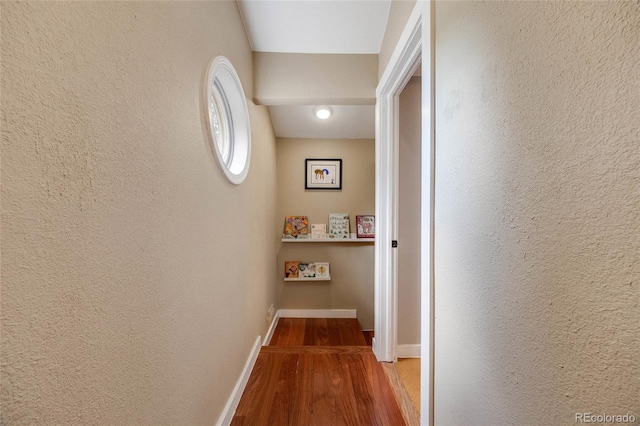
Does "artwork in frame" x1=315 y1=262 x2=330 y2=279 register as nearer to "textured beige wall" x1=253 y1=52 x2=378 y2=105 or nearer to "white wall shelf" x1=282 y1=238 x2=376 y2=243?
"white wall shelf" x1=282 y1=238 x2=376 y2=243

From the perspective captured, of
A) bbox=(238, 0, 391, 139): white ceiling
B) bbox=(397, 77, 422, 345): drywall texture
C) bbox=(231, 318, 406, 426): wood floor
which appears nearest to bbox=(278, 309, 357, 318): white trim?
bbox=(231, 318, 406, 426): wood floor

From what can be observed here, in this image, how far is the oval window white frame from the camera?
4.92 feet

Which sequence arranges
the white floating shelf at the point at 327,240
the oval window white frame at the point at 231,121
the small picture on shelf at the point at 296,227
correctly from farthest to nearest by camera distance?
1. the small picture on shelf at the point at 296,227
2. the white floating shelf at the point at 327,240
3. the oval window white frame at the point at 231,121

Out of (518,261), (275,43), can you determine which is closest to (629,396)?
(518,261)

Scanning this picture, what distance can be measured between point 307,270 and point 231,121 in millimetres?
2022

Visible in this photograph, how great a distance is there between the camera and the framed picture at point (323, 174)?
321 centimetres

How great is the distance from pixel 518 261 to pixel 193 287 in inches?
42.3

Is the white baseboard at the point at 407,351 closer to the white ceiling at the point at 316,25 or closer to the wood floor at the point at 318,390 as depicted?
the wood floor at the point at 318,390

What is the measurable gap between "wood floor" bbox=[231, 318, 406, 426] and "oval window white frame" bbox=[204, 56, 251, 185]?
1.32 metres

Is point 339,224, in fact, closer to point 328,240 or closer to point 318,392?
point 328,240

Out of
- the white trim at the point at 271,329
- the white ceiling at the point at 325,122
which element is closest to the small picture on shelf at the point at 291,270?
the white trim at the point at 271,329

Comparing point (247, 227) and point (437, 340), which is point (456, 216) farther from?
point (247, 227)

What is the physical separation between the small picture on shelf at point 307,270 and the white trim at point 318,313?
0.45 metres

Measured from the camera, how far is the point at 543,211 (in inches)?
20.4
